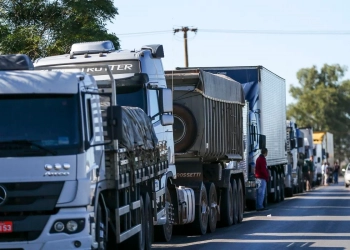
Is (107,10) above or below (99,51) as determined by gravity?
above

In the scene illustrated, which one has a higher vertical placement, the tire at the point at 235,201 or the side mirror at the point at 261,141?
the side mirror at the point at 261,141

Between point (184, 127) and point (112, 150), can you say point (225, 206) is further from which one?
point (112, 150)

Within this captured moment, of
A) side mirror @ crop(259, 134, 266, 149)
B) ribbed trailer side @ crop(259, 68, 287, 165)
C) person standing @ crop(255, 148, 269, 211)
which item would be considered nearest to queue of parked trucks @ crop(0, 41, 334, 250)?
person standing @ crop(255, 148, 269, 211)

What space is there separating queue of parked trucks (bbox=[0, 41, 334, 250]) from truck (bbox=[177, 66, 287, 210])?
151 inches

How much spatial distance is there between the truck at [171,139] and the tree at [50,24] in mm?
5988

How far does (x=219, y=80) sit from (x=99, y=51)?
4890 millimetres

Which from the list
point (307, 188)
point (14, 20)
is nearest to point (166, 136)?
point (14, 20)

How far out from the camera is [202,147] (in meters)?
19.6

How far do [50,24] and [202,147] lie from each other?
9850 mm

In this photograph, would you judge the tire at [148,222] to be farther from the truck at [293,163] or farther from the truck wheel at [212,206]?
the truck at [293,163]

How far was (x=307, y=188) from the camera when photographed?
181 ft

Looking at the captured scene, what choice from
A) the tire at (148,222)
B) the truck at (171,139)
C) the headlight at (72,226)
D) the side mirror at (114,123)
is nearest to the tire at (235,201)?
the truck at (171,139)

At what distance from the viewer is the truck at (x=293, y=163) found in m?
40.7

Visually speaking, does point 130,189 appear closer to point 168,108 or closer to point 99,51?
point 168,108
